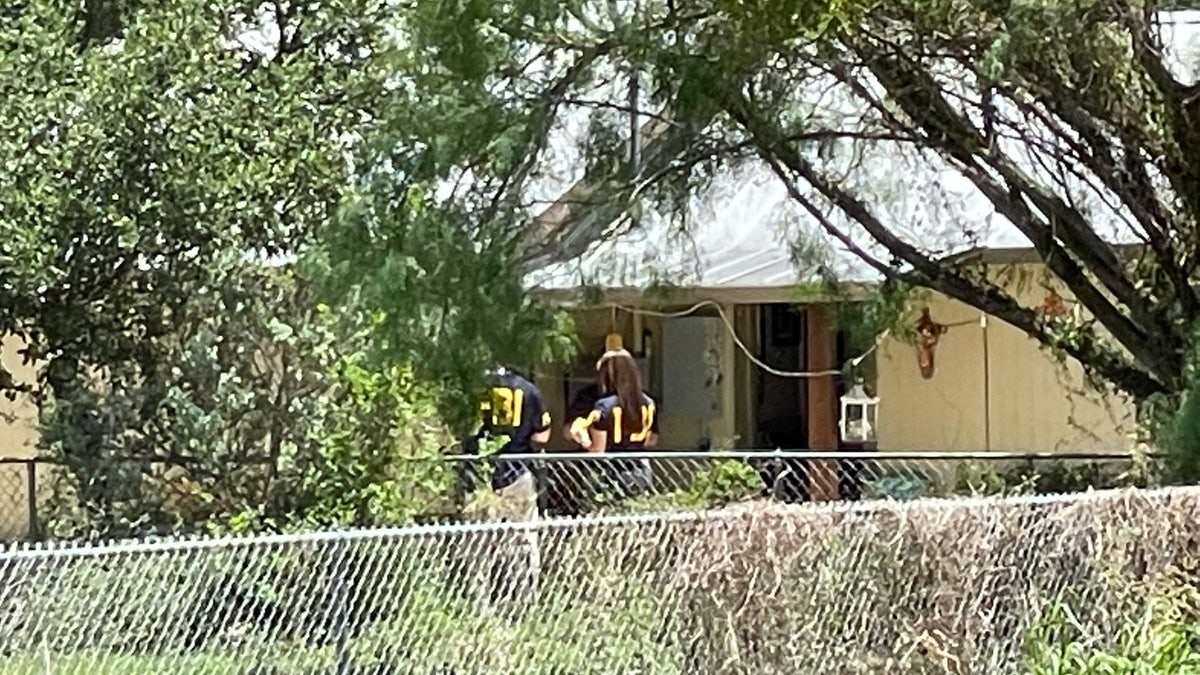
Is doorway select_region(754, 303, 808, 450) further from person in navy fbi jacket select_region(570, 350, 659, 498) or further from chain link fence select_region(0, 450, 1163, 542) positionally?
chain link fence select_region(0, 450, 1163, 542)

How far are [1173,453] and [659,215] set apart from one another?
8.91 ft

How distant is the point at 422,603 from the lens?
20.6 ft

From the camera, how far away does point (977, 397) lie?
14070 mm

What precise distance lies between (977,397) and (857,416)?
3.43ft

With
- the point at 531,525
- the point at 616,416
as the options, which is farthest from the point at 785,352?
the point at 531,525

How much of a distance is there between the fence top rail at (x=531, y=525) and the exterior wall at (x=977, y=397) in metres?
5.80

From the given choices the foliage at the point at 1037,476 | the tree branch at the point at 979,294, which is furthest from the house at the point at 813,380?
the tree branch at the point at 979,294

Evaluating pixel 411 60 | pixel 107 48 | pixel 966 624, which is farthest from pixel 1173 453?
pixel 107 48

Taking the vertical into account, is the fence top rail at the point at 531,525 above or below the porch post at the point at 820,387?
above

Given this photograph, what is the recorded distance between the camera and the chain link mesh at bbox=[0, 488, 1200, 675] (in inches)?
242

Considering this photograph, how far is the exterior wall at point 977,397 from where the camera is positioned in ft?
44.0

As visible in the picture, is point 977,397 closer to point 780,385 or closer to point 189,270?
point 780,385

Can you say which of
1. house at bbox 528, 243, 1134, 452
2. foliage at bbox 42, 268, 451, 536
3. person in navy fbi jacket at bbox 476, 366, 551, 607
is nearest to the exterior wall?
house at bbox 528, 243, 1134, 452

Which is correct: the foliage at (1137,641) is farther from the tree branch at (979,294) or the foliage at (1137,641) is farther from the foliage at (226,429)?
the foliage at (226,429)
